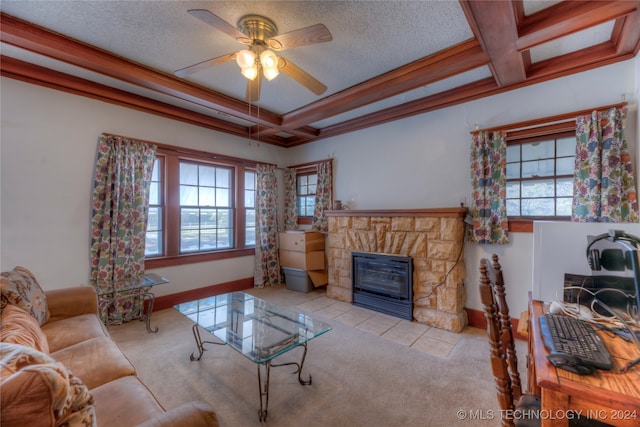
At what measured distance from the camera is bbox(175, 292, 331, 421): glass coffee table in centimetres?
177

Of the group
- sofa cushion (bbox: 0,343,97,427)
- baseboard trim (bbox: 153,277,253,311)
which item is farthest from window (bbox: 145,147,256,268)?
sofa cushion (bbox: 0,343,97,427)

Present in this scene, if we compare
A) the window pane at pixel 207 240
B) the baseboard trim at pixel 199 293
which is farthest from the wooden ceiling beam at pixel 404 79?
the baseboard trim at pixel 199 293

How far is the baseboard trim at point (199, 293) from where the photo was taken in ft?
11.7

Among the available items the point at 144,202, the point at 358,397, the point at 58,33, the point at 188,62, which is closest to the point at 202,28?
the point at 188,62

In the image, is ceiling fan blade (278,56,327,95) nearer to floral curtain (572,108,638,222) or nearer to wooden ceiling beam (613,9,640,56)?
wooden ceiling beam (613,9,640,56)

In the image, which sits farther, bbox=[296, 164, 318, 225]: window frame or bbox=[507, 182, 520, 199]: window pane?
bbox=[296, 164, 318, 225]: window frame

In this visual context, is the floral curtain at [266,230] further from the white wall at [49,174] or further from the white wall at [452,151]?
the white wall at [49,174]

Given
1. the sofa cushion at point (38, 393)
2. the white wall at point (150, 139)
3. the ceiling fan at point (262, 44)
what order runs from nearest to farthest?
the sofa cushion at point (38, 393) → the ceiling fan at point (262, 44) → the white wall at point (150, 139)

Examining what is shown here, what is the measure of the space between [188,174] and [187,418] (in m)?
3.65

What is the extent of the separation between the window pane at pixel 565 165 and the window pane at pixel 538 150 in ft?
0.32

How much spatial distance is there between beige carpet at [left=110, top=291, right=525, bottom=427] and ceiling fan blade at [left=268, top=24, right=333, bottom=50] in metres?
2.49

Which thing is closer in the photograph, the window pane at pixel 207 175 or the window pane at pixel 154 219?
the window pane at pixel 154 219

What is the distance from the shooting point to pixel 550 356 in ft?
3.05

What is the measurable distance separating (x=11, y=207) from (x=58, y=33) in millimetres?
1731
